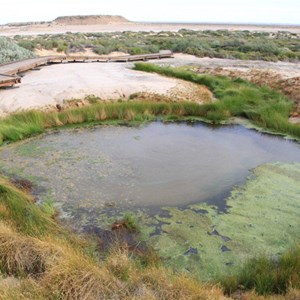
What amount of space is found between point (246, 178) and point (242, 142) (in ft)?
9.00

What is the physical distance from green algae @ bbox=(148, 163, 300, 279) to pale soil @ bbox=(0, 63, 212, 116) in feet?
26.1

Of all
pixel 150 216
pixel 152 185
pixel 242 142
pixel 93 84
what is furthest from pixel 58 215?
pixel 93 84

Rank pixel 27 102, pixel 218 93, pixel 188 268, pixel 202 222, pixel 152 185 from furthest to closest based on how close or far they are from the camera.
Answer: pixel 218 93 < pixel 27 102 < pixel 152 185 < pixel 202 222 < pixel 188 268

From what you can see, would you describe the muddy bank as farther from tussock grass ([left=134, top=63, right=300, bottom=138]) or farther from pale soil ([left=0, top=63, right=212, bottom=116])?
pale soil ([left=0, top=63, right=212, bottom=116])

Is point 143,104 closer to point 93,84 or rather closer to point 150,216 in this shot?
point 93,84

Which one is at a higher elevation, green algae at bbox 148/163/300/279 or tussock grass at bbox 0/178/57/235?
tussock grass at bbox 0/178/57/235

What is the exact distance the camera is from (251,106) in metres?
14.1

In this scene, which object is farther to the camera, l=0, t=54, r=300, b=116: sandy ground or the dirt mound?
the dirt mound

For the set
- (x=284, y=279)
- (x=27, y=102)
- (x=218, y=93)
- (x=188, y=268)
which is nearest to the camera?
(x=284, y=279)

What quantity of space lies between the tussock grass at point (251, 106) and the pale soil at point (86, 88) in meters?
0.96

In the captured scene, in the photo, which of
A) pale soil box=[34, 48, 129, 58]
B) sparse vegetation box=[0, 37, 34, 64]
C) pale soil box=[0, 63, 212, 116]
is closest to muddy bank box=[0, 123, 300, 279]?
pale soil box=[0, 63, 212, 116]

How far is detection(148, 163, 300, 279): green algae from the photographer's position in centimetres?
580

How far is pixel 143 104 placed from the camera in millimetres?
14023

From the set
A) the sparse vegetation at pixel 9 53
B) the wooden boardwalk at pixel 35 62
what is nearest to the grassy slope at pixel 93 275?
the wooden boardwalk at pixel 35 62
